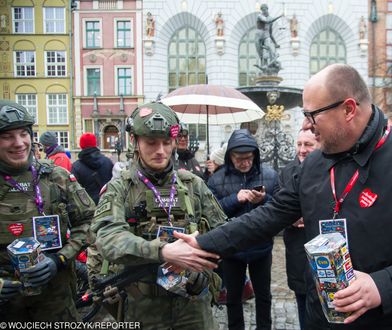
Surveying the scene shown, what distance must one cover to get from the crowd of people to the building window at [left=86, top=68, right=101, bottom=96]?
30474 mm

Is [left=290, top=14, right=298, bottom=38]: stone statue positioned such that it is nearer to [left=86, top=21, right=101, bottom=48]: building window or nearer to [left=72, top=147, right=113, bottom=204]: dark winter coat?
[left=86, top=21, right=101, bottom=48]: building window

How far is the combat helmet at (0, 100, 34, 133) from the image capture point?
2.68 metres

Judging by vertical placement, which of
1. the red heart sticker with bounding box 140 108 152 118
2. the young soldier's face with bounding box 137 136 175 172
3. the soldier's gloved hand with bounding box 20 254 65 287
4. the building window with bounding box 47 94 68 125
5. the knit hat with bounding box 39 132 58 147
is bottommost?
the soldier's gloved hand with bounding box 20 254 65 287

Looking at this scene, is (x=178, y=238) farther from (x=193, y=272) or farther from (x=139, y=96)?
(x=139, y=96)

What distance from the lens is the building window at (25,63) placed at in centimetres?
3169

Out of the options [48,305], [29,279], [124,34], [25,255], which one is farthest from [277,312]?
[124,34]

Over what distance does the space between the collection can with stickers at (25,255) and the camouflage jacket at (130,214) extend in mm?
382

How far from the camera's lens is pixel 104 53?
31828 millimetres

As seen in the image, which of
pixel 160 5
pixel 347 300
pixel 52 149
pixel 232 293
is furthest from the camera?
pixel 160 5

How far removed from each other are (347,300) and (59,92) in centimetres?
3276

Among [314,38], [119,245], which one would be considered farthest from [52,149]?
[314,38]

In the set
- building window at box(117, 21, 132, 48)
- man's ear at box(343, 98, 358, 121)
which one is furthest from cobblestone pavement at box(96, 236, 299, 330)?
building window at box(117, 21, 132, 48)

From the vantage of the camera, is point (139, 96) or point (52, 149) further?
point (139, 96)

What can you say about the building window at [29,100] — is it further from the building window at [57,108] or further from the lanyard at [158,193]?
the lanyard at [158,193]
